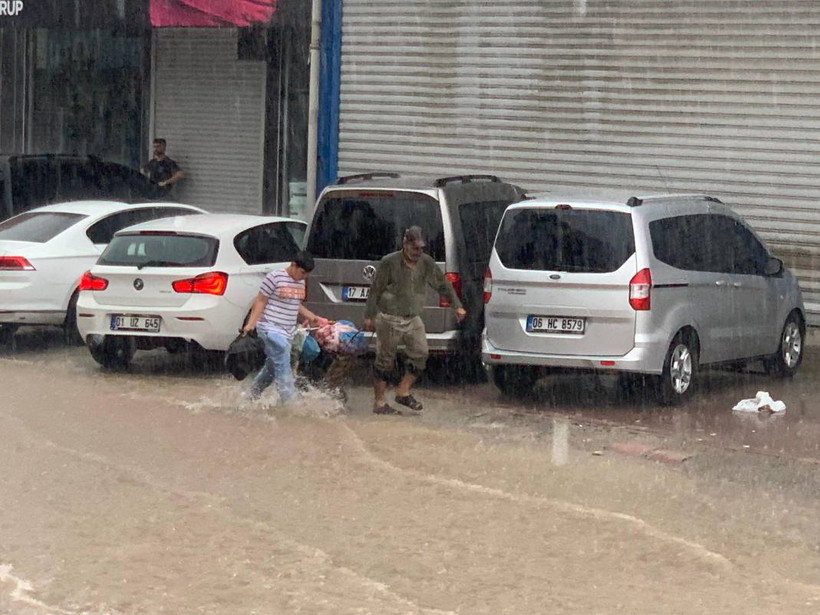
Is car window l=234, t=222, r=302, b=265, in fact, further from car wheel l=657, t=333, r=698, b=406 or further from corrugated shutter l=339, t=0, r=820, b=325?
car wheel l=657, t=333, r=698, b=406

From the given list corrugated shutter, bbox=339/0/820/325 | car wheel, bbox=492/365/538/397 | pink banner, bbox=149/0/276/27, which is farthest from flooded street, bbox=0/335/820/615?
pink banner, bbox=149/0/276/27

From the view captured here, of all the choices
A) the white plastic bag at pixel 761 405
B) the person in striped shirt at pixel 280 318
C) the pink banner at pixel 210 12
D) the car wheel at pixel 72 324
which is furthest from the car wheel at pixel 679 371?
the pink banner at pixel 210 12

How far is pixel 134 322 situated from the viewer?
1345cm

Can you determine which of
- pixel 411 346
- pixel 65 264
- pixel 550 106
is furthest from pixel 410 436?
pixel 550 106

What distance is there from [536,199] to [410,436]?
2519 millimetres

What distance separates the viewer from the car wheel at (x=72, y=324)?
15.2 metres

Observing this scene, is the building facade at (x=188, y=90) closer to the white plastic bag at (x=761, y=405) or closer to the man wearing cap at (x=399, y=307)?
the man wearing cap at (x=399, y=307)

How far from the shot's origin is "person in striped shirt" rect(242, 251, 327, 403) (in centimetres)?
1174

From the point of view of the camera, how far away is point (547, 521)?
8.40 metres

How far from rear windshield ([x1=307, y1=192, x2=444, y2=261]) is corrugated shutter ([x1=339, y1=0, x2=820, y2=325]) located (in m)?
3.66

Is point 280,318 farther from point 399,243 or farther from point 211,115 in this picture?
point 211,115

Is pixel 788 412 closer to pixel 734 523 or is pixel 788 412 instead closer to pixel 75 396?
pixel 734 523

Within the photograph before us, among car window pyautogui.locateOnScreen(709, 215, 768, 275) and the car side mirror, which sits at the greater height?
car window pyautogui.locateOnScreen(709, 215, 768, 275)

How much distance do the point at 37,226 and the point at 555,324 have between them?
6.25 metres
